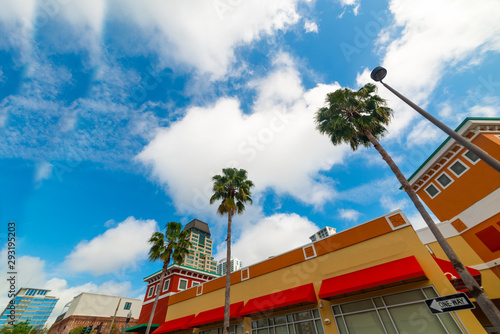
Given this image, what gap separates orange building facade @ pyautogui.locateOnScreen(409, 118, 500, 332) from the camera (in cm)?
1546

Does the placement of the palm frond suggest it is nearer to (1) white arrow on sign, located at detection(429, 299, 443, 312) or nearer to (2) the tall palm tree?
(1) white arrow on sign, located at detection(429, 299, 443, 312)

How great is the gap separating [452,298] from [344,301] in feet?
22.8

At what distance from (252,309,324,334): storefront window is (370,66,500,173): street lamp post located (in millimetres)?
11716

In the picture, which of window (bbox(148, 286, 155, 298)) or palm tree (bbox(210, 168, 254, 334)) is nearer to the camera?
palm tree (bbox(210, 168, 254, 334))

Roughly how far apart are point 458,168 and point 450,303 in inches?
724

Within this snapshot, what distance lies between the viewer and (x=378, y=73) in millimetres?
8953

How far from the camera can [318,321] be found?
1233 centimetres

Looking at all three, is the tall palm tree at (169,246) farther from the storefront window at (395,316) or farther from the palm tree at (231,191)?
the storefront window at (395,316)

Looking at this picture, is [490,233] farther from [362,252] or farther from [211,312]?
[211,312]

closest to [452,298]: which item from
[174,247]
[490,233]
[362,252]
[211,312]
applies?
[362,252]

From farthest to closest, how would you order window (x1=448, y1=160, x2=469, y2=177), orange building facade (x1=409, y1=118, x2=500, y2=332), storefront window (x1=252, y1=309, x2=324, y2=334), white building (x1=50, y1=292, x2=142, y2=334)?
white building (x1=50, y1=292, x2=142, y2=334)
window (x1=448, y1=160, x2=469, y2=177)
orange building facade (x1=409, y1=118, x2=500, y2=332)
storefront window (x1=252, y1=309, x2=324, y2=334)

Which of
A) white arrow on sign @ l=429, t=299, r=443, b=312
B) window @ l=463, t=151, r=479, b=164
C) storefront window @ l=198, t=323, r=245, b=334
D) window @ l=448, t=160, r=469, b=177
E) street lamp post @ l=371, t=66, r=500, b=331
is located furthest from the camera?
window @ l=448, t=160, r=469, b=177

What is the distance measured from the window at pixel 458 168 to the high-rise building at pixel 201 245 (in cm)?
12776

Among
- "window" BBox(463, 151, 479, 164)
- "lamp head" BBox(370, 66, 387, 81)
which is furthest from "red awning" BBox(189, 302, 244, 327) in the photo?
"window" BBox(463, 151, 479, 164)
